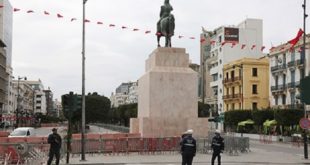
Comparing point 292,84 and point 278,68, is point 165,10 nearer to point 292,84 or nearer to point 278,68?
point 292,84

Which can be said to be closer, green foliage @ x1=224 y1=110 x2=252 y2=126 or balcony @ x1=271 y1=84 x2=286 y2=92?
green foliage @ x1=224 y1=110 x2=252 y2=126

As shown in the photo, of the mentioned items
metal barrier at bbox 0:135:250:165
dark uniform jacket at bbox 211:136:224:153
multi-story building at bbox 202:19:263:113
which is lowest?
metal barrier at bbox 0:135:250:165

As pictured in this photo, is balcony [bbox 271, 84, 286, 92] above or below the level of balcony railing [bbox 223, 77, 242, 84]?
below

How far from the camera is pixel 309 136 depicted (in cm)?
4856

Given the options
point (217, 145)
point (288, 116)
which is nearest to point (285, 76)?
point (288, 116)

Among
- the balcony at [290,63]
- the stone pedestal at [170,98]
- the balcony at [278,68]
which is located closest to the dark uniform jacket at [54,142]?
the stone pedestal at [170,98]

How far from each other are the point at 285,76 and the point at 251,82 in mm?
13204

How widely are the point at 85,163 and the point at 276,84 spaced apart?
190ft

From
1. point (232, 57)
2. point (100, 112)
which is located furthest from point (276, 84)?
point (100, 112)

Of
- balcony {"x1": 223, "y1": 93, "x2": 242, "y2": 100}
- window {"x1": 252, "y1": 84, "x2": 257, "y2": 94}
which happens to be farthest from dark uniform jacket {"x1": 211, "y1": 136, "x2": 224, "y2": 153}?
window {"x1": 252, "y1": 84, "x2": 257, "y2": 94}

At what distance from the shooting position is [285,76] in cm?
7312

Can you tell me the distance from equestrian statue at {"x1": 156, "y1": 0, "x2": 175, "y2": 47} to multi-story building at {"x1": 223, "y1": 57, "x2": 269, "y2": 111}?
5175 centimetres

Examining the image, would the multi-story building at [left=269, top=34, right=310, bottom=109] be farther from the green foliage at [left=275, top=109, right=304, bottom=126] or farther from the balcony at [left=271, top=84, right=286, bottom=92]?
the green foliage at [left=275, top=109, right=304, bottom=126]

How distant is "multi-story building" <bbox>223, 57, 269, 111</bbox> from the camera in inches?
3364
